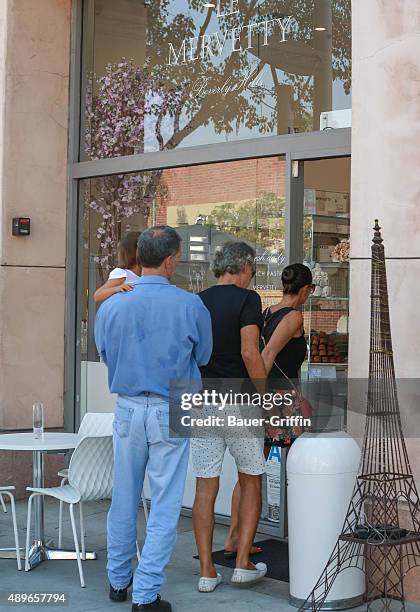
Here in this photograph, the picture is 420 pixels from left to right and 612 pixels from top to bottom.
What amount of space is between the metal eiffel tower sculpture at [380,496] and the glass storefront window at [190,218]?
1982mm

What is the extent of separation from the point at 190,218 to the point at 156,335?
2.80 m

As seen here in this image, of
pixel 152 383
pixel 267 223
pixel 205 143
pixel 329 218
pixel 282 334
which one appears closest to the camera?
pixel 152 383

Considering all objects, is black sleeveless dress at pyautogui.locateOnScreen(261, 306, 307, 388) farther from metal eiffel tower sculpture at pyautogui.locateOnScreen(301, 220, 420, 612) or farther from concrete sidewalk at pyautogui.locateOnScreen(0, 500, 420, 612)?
concrete sidewalk at pyautogui.locateOnScreen(0, 500, 420, 612)

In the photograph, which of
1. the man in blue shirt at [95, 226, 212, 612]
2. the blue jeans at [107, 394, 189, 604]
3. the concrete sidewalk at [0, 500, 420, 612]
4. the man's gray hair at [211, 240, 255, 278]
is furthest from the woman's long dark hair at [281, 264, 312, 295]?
the concrete sidewalk at [0, 500, 420, 612]

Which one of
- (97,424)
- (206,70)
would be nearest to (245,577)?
(97,424)

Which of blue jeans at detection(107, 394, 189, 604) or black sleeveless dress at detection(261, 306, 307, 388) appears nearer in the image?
blue jeans at detection(107, 394, 189, 604)

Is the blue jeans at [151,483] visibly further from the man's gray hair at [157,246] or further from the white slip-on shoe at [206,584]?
the man's gray hair at [157,246]

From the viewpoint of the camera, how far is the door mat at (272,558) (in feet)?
20.1

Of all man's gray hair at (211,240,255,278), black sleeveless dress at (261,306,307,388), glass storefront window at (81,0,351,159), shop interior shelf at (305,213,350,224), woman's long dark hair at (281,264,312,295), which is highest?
glass storefront window at (81,0,351,159)

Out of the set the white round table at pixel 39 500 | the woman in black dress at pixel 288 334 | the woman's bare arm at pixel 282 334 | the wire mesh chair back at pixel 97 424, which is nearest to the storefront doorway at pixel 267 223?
the woman in black dress at pixel 288 334

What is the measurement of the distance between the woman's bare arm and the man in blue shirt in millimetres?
824

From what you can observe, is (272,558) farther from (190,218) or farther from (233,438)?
(190,218)

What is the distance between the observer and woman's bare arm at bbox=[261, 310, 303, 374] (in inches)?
239

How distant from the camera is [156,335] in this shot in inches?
204
